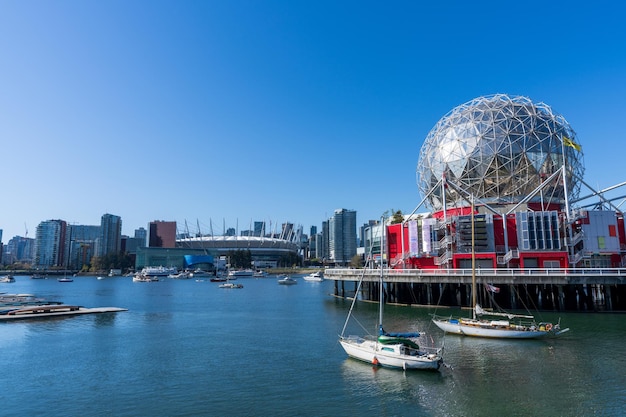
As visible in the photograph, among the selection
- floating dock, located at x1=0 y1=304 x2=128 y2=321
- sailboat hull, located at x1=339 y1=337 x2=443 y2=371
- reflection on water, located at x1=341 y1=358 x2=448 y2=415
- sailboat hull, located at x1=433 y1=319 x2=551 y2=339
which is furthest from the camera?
floating dock, located at x1=0 y1=304 x2=128 y2=321

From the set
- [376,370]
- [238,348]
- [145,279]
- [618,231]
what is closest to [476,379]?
[376,370]

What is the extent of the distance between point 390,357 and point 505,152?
47097mm

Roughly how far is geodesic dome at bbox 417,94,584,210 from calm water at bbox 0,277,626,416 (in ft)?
87.2

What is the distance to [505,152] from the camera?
63812 mm

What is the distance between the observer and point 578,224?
56.6m

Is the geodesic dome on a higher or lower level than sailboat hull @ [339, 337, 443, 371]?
higher

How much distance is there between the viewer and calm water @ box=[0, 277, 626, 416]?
20.9 metres

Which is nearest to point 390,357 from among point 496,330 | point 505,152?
point 496,330

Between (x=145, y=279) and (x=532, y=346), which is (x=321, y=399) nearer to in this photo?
(x=532, y=346)

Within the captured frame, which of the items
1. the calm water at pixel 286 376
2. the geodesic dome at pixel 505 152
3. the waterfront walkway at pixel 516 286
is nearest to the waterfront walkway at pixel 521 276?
the waterfront walkway at pixel 516 286

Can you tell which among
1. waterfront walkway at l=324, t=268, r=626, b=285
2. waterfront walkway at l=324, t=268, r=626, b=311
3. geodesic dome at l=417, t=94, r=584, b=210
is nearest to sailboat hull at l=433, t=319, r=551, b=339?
waterfront walkway at l=324, t=268, r=626, b=311

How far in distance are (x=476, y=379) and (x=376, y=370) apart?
587 centimetres

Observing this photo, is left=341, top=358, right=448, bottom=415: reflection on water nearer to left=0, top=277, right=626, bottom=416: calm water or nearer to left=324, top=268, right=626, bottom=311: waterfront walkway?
left=0, top=277, right=626, bottom=416: calm water

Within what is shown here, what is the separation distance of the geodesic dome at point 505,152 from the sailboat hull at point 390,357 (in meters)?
40.0
